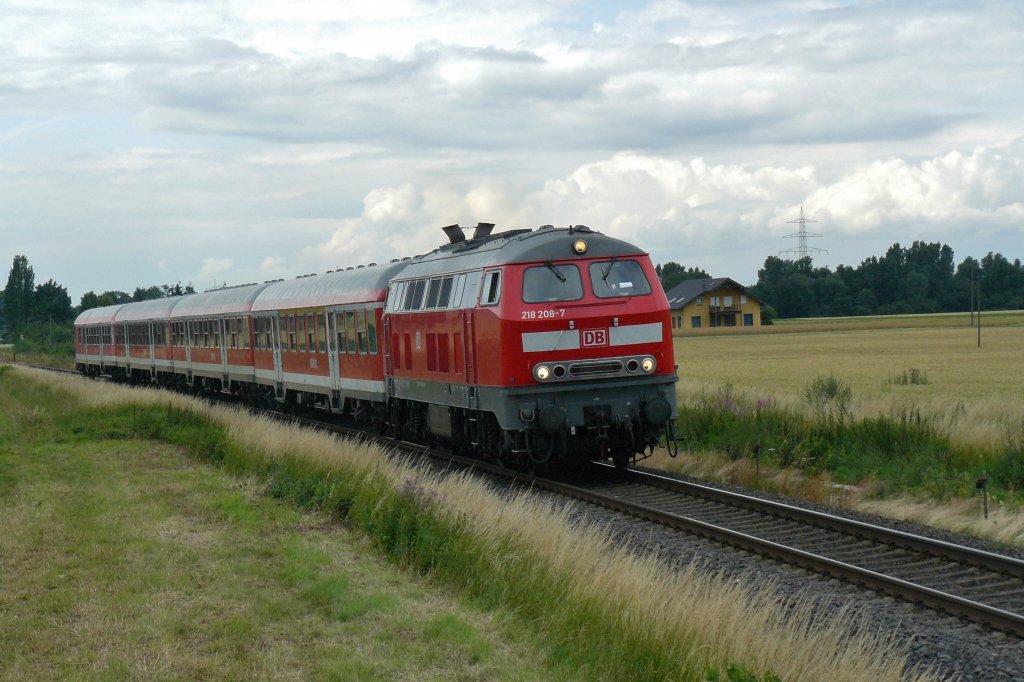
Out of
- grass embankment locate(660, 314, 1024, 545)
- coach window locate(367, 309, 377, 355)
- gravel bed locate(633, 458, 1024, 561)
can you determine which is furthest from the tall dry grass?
coach window locate(367, 309, 377, 355)

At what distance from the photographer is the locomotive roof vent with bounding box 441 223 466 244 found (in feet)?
64.4

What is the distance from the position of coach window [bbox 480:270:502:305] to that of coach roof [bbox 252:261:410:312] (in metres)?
4.85

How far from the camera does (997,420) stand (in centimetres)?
1828

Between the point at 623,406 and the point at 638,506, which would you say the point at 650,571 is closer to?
the point at 638,506

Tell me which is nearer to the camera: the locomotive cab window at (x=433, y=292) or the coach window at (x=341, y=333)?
the locomotive cab window at (x=433, y=292)

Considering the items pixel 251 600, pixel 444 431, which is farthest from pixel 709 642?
pixel 444 431

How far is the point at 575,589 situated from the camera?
8000 mm

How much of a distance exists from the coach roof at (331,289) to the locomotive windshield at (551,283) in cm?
551

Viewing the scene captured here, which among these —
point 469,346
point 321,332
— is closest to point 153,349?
point 321,332

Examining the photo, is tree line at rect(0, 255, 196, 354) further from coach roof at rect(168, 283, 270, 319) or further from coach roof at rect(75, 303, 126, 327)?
coach roof at rect(168, 283, 270, 319)

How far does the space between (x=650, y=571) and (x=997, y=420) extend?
11.9 meters

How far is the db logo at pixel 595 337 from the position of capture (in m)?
15.0

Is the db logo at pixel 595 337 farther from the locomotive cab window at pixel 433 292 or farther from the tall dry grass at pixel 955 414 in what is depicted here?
the tall dry grass at pixel 955 414

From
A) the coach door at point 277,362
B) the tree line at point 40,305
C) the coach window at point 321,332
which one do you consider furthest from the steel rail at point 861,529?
the tree line at point 40,305
